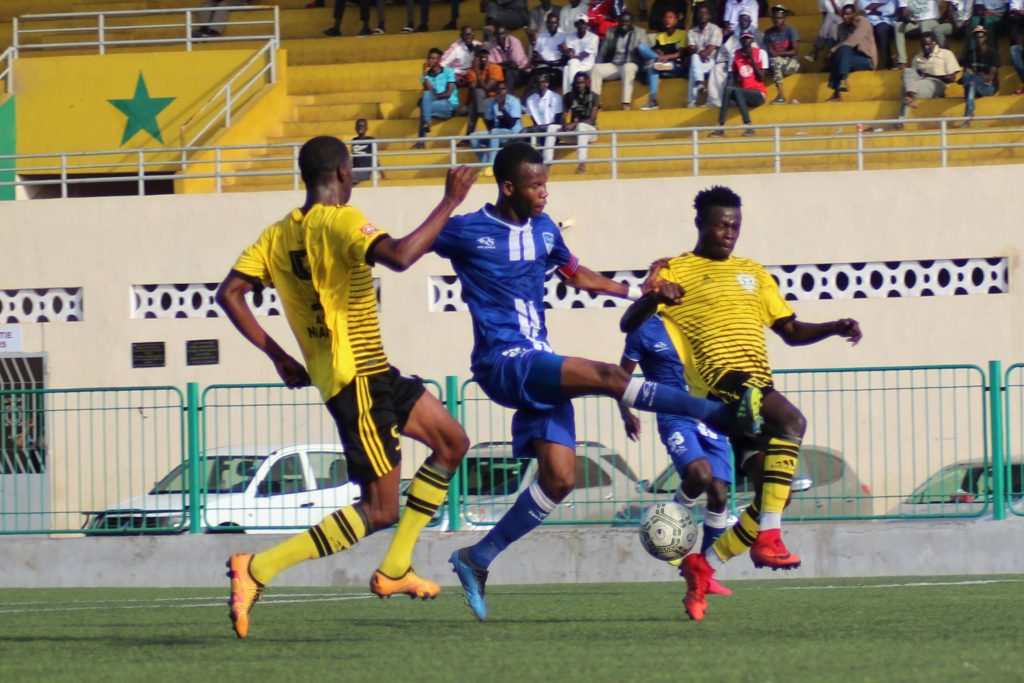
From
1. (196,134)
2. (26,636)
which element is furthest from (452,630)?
(196,134)

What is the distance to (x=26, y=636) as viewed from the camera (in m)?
Answer: 8.27

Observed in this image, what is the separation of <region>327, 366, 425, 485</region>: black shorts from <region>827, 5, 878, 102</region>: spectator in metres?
17.3

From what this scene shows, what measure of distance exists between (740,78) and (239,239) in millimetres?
7031

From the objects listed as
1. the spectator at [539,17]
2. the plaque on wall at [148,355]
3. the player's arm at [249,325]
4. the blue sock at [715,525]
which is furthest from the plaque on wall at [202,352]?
the player's arm at [249,325]

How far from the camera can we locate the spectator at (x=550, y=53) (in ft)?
81.3

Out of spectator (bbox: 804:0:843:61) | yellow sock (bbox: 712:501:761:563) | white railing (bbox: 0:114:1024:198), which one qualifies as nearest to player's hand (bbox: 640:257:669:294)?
yellow sock (bbox: 712:501:761:563)

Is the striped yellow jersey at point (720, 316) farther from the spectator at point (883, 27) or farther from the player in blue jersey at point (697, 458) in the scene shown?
the spectator at point (883, 27)

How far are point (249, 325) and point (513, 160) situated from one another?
4.83 feet

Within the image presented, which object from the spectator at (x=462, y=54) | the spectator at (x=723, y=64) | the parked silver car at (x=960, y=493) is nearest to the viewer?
the parked silver car at (x=960, y=493)

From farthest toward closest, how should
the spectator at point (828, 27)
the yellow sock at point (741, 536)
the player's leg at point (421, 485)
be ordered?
1. the spectator at point (828, 27)
2. the yellow sock at point (741, 536)
3. the player's leg at point (421, 485)

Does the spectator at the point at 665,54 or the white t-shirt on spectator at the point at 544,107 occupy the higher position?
the spectator at the point at 665,54

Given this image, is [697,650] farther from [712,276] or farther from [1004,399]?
[1004,399]

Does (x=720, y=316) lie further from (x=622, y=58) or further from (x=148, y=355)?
(x=622, y=58)

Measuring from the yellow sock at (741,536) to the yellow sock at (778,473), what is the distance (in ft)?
0.52
